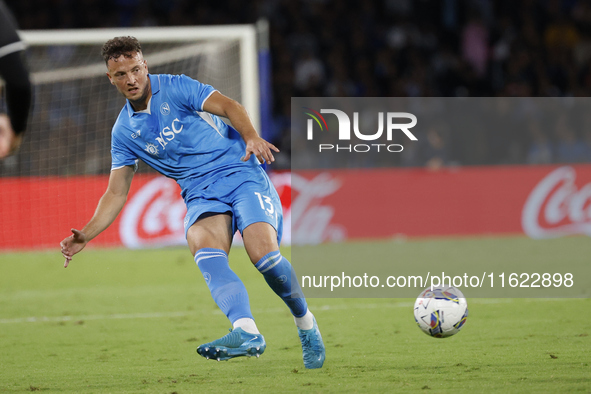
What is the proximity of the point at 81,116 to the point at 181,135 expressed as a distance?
9.77 m

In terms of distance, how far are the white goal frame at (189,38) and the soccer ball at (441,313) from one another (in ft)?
22.1

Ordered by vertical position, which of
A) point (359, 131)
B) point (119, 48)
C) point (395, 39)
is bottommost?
point (119, 48)

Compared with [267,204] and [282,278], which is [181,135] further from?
[282,278]

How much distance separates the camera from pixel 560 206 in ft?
44.6

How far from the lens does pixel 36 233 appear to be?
13180 mm

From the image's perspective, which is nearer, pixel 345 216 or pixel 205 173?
pixel 205 173

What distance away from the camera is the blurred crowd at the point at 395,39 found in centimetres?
1661

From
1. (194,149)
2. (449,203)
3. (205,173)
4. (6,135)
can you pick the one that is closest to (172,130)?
(194,149)

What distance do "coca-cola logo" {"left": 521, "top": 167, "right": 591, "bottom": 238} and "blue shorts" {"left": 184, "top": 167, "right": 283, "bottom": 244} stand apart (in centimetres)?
958

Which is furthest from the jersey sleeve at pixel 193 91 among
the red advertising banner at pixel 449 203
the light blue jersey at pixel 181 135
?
the red advertising banner at pixel 449 203

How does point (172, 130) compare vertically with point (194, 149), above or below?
above

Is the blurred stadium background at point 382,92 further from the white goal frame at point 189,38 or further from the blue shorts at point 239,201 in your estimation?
the blue shorts at point 239,201

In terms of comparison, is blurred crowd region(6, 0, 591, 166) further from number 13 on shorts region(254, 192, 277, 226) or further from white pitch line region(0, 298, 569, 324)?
number 13 on shorts region(254, 192, 277, 226)

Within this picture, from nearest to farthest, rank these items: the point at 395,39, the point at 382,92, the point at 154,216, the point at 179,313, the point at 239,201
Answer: the point at 239,201, the point at 179,313, the point at 154,216, the point at 382,92, the point at 395,39
